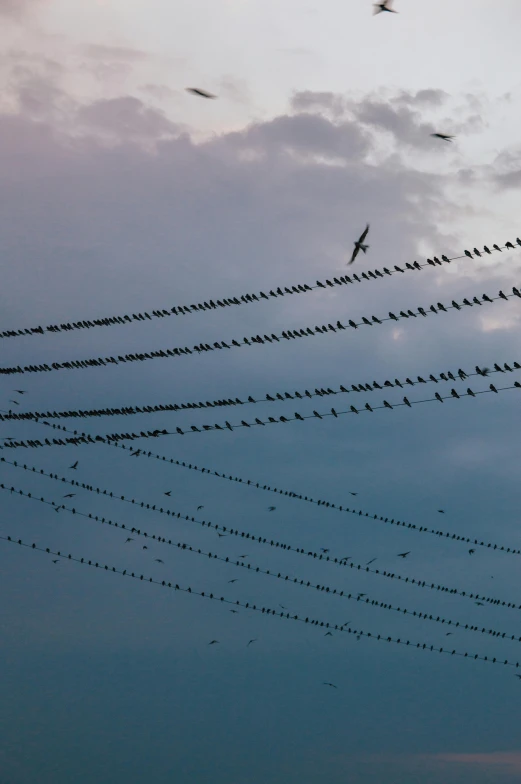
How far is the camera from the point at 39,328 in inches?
1757

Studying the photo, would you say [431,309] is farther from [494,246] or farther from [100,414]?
[100,414]

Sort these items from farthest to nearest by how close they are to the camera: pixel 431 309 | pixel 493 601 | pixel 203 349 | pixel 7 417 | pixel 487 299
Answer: pixel 493 601 < pixel 7 417 < pixel 203 349 < pixel 431 309 < pixel 487 299

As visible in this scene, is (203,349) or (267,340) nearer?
(267,340)

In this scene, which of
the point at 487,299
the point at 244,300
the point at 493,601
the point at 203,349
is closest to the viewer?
the point at 487,299

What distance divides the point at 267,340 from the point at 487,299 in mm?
8925

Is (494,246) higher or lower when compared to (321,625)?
higher

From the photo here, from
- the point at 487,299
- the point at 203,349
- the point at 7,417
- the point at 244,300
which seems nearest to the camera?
the point at 487,299

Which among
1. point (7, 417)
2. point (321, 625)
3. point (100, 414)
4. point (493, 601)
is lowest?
point (321, 625)

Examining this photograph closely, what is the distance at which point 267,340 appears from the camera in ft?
129

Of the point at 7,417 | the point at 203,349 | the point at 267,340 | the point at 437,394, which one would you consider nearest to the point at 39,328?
the point at 7,417

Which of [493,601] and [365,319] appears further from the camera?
[493,601]

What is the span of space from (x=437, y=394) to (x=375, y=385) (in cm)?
332

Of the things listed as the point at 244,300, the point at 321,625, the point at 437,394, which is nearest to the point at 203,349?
A: the point at 244,300

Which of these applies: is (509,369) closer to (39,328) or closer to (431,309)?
(431,309)
